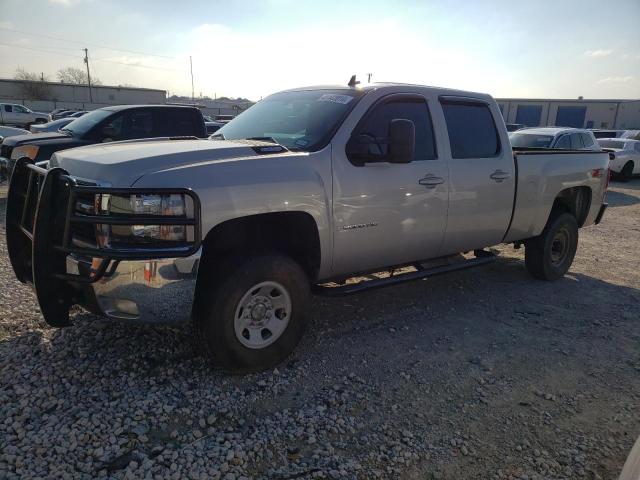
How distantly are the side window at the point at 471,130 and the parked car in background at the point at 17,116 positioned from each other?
3573 centimetres

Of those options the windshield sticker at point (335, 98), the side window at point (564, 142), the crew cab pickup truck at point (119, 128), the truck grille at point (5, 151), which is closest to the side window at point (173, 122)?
the crew cab pickup truck at point (119, 128)

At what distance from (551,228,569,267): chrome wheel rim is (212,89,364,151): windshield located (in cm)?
361

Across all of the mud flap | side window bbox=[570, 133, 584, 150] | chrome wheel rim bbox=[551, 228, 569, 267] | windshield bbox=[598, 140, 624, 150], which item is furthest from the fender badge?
→ windshield bbox=[598, 140, 624, 150]

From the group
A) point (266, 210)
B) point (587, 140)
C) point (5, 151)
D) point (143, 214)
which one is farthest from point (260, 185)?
point (587, 140)

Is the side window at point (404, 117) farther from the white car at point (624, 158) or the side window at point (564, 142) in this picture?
the white car at point (624, 158)

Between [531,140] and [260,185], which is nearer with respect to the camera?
[260,185]

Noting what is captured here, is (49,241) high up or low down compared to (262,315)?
up

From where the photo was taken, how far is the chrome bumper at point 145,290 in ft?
9.47

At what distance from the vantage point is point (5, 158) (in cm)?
951

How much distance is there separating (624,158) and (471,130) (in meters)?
15.6

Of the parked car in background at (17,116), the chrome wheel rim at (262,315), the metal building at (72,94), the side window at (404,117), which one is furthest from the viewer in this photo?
the metal building at (72,94)

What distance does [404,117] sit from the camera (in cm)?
423

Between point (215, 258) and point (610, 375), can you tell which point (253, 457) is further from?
point (610, 375)

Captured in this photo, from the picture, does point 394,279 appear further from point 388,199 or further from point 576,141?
point 576,141
